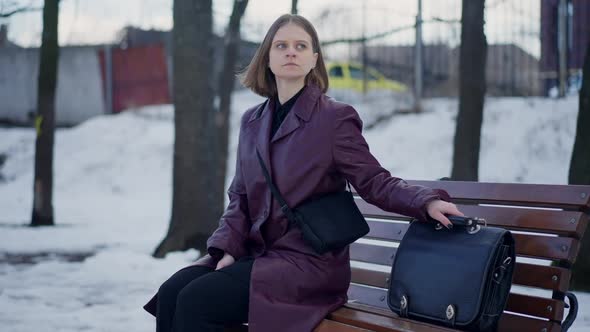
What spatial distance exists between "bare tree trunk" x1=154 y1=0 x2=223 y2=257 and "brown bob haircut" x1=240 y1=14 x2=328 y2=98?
4.69 meters

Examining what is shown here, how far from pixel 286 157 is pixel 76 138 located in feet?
59.0

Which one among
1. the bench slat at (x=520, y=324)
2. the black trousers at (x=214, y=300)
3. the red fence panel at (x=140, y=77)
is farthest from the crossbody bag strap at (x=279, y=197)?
the red fence panel at (x=140, y=77)

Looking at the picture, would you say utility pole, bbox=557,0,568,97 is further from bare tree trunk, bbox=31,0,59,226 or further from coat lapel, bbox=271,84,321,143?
coat lapel, bbox=271,84,321,143

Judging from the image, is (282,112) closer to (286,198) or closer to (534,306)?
(286,198)

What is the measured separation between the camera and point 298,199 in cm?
354

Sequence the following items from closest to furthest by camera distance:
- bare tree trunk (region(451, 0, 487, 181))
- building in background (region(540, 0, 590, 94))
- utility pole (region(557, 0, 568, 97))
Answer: bare tree trunk (region(451, 0, 487, 181)) → utility pole (region(557, 0, 568, 97)) → building in background (region(540, 0, 590, 94))

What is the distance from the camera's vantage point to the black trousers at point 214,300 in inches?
134

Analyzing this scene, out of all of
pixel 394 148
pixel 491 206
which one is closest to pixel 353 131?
pixel 491 206

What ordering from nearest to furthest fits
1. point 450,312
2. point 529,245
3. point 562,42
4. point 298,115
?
point 450,312 → point 529,245 → point 298,115 → point 562,42

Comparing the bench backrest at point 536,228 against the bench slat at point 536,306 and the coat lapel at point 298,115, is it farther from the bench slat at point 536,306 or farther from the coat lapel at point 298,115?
the coat lapel at point 298,115

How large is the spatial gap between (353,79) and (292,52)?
51.5 ft

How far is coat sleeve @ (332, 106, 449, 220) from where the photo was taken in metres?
3.38

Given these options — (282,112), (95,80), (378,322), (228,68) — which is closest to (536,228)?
(378,322)

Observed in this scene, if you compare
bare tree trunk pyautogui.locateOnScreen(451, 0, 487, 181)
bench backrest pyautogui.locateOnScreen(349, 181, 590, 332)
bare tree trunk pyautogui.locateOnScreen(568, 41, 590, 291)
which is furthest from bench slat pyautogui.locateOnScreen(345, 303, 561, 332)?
bare tree trunk pyautogui.locateOnScreen(451, 0, 487, 181)
